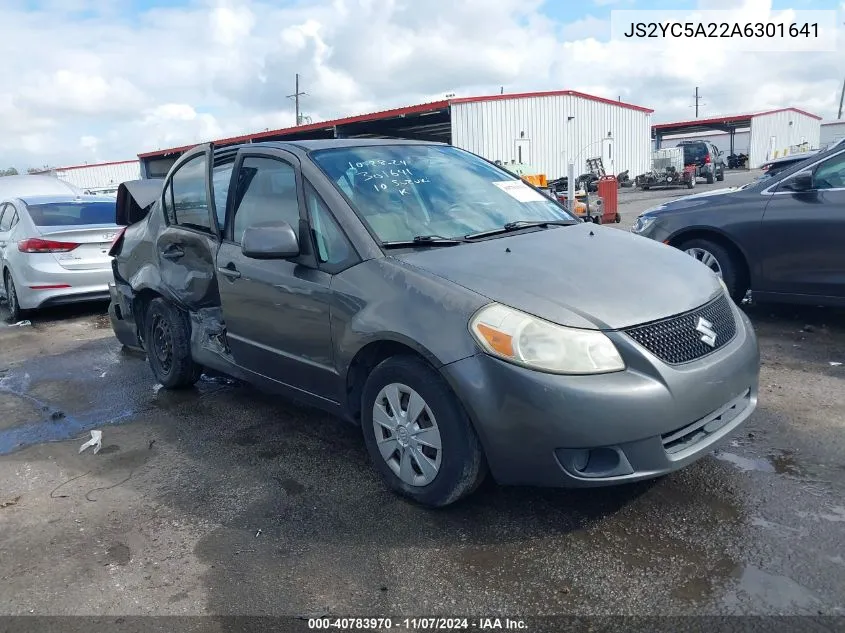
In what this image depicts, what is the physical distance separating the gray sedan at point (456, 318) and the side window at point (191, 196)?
3 centimetres

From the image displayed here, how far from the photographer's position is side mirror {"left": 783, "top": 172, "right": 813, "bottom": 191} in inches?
222

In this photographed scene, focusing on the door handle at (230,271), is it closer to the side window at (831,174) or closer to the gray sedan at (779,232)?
the gray sedan at (779,232)

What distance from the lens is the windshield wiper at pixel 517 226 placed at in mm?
3654

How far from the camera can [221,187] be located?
450 cm

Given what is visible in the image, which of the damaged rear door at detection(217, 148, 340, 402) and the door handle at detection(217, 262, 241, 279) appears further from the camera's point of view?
the door handle at detection(217, 262, 241, 279)

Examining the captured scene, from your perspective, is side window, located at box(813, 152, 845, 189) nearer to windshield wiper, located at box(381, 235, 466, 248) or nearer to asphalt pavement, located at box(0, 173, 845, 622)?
asphalt pavement, located at box(0, 173, 845, 622)

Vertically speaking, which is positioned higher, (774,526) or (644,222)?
(644,222)

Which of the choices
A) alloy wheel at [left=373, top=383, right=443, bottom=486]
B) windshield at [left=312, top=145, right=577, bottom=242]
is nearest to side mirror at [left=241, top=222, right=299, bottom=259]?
windshield at [left=312, top=145, right=577, bottom=242]

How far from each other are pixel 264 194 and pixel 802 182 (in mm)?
4337

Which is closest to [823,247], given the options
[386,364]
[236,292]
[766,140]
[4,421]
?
[386,364]

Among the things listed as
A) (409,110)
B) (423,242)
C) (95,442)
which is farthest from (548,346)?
(409,110)

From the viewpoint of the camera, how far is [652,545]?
2.83 meters

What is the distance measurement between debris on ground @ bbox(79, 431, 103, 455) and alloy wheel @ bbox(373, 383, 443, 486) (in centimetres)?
209

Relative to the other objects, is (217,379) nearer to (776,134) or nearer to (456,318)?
(456,318)
